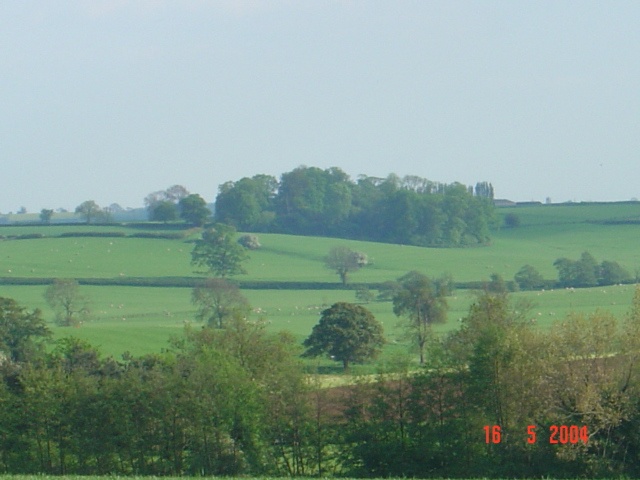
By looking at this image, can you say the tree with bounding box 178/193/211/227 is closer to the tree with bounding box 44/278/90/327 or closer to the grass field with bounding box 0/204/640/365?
the grass field with bounding box 0/204/640/365

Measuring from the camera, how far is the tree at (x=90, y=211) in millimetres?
153000

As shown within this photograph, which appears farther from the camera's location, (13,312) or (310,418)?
(13,312)

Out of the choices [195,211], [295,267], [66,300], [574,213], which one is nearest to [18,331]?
[66,300]

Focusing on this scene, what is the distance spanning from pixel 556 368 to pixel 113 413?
612 inches

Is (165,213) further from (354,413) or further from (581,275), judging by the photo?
(354,413)

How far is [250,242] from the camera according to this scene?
120m

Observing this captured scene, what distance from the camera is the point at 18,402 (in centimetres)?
3494

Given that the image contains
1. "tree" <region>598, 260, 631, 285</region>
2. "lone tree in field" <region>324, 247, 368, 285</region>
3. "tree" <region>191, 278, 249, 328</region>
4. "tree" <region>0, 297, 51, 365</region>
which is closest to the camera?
"tree" <region>0, 297, 51, 365</region>

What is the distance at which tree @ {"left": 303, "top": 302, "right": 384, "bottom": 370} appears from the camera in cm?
5353

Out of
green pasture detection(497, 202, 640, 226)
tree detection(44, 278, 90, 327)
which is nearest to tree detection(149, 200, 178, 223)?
green pasture detection(497, 202, 640, 226)

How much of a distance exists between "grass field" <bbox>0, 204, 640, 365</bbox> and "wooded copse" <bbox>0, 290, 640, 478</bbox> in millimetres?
20907

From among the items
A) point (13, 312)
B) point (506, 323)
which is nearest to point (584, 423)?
point (506, 323)

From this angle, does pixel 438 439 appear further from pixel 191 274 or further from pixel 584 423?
pixel 191 274

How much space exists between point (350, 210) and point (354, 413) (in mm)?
113280
